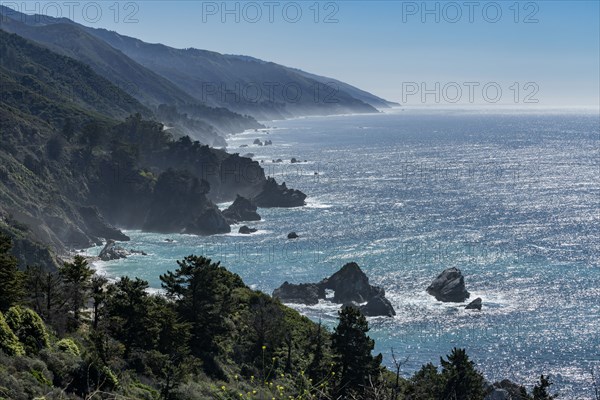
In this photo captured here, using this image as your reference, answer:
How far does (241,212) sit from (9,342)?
403ft

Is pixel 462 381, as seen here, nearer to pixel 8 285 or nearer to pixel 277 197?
pixel 8 285

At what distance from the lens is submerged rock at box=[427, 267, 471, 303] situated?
94.9 meters

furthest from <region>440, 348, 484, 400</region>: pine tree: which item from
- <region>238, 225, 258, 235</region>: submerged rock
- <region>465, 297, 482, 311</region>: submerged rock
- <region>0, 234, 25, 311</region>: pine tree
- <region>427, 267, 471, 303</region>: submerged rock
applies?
<region>238, 225, 258, 235</region>: submerged rock

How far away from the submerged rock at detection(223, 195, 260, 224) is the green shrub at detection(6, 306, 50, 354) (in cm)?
11423

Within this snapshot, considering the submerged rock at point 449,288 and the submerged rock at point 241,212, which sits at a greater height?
the submerged rock at point 241,212

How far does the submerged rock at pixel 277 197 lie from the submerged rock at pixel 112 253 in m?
56.8

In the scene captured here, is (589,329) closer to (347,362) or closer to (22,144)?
(347,362)

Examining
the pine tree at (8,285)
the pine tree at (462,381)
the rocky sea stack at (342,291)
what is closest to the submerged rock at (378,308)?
the rocky sea stack at (342,291)

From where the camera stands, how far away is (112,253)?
118688mm

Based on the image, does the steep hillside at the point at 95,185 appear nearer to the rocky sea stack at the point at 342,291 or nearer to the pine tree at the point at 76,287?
the rocky sea stack at the point at 342,291

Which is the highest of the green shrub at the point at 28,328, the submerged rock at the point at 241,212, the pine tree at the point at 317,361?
the green shrub at the point at 28,328

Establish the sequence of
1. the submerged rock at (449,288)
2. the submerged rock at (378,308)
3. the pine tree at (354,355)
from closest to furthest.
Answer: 1. the pine tree at (354,355)
2. the submerged rock at (378,308)
3. the submerged rock at (449,288)

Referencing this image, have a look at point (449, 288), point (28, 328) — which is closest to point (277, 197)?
point (449, 288)

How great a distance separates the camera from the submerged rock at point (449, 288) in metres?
94.9
